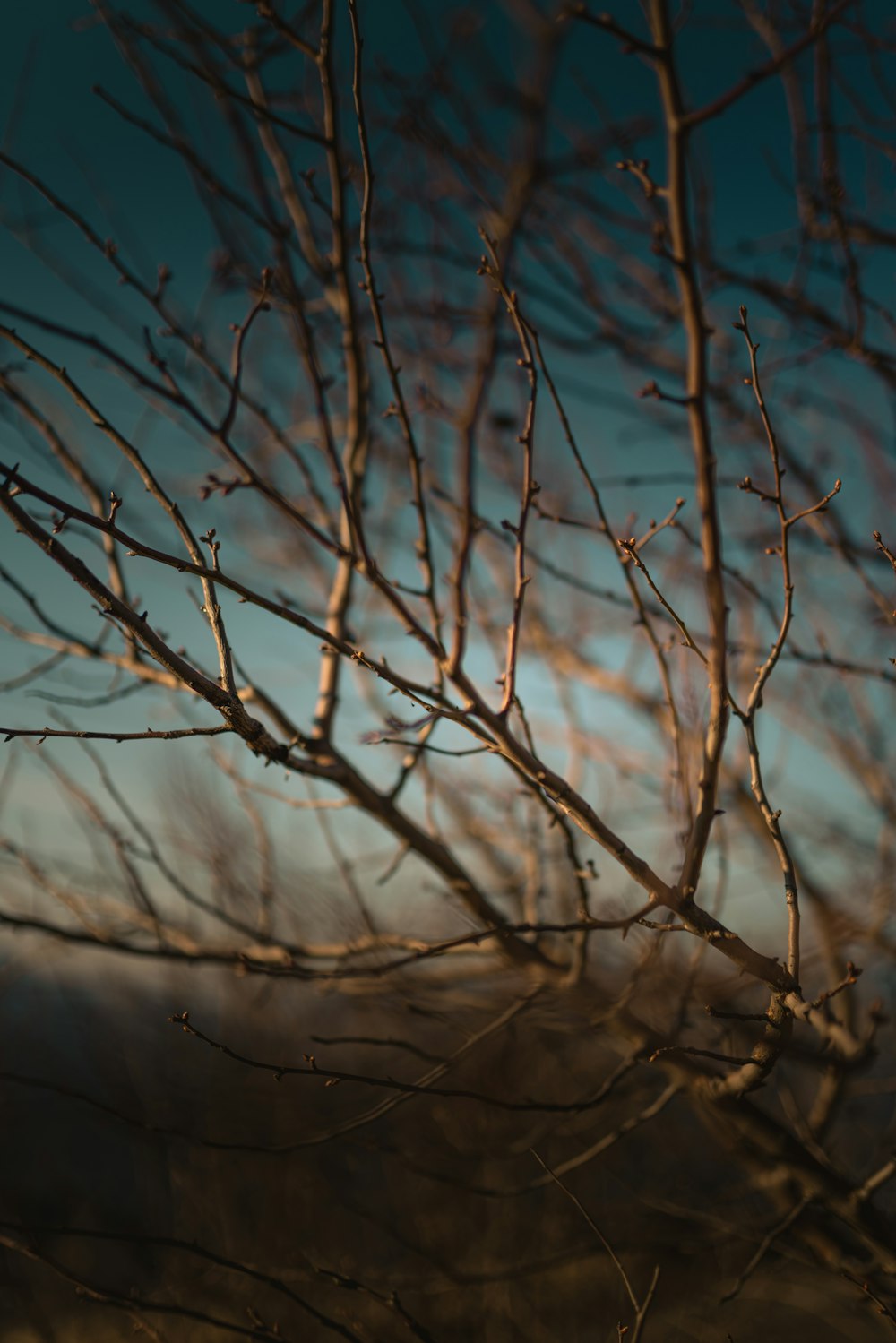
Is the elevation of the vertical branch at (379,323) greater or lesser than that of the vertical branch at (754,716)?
greater

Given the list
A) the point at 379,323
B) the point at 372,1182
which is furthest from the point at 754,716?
the point at 372,1182

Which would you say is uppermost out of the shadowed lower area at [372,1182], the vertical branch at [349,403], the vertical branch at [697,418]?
the vertical branch at [349,403]

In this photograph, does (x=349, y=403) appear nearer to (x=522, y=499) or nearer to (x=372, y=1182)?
(x=522, y=499)

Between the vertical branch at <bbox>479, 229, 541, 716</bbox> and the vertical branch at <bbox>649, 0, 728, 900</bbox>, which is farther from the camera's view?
the vertical branch at <bbox>479, 229, 541, 716</bbox>

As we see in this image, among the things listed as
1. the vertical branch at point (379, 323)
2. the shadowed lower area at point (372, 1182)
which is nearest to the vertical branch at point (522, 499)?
the vertical branch at point (379, 323)

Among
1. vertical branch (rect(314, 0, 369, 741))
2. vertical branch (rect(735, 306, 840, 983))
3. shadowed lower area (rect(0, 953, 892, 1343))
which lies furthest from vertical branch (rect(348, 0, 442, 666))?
shadowed lower area (rect(0, 953, 892, 1343))

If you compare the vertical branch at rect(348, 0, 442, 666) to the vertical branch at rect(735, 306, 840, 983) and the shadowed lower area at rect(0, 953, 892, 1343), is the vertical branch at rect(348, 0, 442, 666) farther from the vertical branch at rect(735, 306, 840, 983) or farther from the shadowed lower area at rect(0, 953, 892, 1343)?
the shadowed lower area at rect(0, 953, 892, 1343)

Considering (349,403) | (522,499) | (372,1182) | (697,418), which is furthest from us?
(372,1182)

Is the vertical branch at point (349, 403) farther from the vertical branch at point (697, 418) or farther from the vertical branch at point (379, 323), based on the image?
the vertical branch at point (697, 418)

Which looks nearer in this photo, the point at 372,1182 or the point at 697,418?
the point at 697,418

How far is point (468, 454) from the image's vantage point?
5.05ft

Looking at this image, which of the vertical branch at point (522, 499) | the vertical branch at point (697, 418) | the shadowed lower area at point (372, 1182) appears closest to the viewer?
the vertical branch at point (697, 418)

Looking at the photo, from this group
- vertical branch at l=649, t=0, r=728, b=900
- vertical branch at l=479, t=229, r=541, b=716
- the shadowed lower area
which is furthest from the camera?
the shadowed lower area

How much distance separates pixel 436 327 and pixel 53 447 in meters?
1.23
